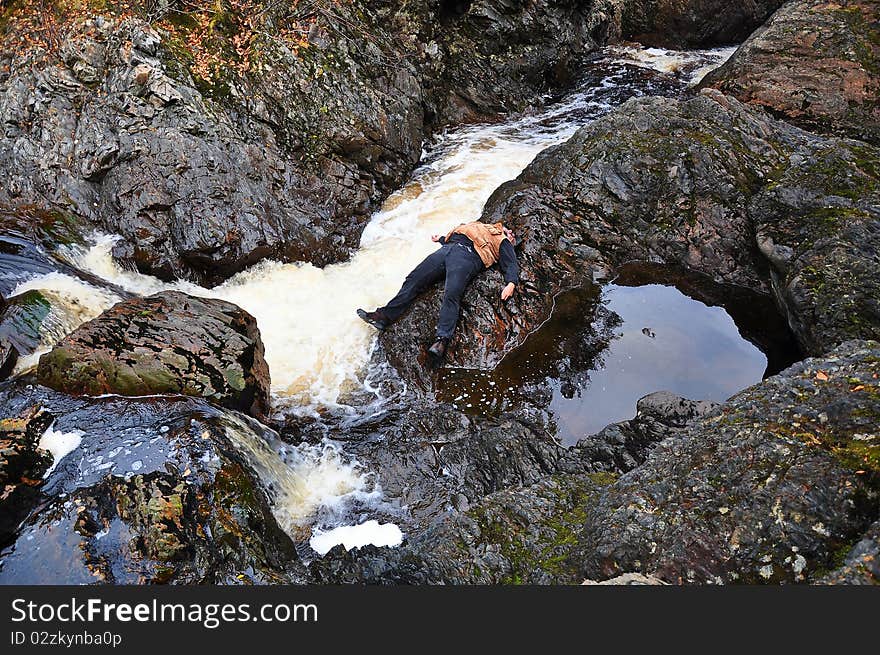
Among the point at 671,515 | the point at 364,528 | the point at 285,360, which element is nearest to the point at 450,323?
the point at 285,360

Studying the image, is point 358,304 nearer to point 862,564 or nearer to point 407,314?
point 407,314

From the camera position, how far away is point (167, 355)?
20.5 feet

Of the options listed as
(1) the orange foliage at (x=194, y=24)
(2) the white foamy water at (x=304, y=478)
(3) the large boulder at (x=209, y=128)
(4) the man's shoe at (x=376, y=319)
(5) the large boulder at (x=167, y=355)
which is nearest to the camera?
(2) the white foamy water at (x=304, y=478)

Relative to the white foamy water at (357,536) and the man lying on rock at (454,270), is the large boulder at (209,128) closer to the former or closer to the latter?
the man lying on rock at (454,270)

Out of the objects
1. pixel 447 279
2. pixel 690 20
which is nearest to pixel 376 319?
pixel 447 279

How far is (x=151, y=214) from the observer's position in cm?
888

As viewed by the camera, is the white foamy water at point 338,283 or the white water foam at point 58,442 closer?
the white water foam at point 58,442

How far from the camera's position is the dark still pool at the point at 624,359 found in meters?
6.65

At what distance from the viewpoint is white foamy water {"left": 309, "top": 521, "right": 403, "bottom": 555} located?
550 cm

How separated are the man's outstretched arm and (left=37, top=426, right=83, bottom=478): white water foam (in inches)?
189

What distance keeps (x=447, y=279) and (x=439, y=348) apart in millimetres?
921

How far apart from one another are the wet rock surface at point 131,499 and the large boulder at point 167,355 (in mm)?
250

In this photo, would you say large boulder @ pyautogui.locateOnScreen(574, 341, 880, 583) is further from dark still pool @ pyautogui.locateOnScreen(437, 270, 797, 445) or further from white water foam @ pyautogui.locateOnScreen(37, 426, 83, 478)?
white water foam @ pyautogui.locateOnScreen(37, 426, 83, 478)

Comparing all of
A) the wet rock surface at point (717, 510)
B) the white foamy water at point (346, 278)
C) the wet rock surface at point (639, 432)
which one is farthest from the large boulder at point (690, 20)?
the wet rock surface at point (717, 510)
